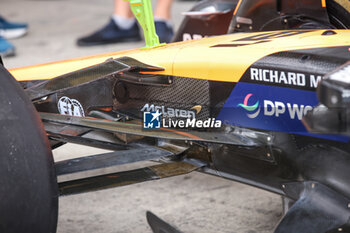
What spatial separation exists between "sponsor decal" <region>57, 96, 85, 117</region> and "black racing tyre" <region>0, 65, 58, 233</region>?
20.1 inches

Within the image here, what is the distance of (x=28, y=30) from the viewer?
21.2ft

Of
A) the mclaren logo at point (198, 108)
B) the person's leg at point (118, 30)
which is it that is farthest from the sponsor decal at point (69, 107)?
the person's leg at point (118, 30)

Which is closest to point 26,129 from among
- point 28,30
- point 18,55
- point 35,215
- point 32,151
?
point 32,151

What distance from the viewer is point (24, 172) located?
68.4 inches

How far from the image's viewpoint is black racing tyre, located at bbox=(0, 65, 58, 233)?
172cm

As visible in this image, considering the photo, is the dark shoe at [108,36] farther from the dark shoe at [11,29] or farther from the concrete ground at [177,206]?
the concrete ground at [177,206]

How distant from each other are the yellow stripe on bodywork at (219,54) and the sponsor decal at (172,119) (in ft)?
0.41

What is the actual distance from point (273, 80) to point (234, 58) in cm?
17

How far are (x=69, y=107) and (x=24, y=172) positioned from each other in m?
0.65

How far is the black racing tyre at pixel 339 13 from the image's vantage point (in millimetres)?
2189

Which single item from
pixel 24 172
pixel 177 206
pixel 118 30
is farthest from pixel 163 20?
pixel 24 172

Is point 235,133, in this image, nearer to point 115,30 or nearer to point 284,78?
point 284,78

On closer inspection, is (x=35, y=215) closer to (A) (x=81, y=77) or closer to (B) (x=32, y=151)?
(B) (x=32, y=151)

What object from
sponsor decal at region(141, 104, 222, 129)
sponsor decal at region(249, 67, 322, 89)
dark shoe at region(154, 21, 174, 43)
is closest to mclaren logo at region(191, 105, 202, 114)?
sponsor decal at region(141, 104, 222, 129)
